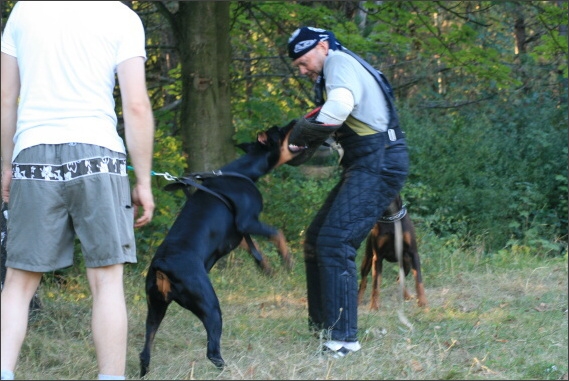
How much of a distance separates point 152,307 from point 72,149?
144 centimetres

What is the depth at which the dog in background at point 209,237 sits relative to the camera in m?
4.71

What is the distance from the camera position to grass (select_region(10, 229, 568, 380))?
4.68 m

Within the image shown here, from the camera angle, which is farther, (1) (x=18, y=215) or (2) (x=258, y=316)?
(2) (x=258, y=316)

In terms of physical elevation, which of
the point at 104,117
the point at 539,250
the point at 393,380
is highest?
the point at 104,117

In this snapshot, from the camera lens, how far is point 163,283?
4742 mm

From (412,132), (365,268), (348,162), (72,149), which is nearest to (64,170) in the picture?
(72,149)

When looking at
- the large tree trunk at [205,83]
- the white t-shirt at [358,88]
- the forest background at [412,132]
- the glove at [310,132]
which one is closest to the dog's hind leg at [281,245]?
the glove at [310,132]

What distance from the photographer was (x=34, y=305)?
593 cm

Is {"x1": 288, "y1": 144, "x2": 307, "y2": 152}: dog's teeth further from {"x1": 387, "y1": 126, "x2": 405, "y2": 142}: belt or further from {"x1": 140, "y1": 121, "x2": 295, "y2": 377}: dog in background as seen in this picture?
{"x1": 387, "y1": 126, "x2": 405, "y2": 142}: belt

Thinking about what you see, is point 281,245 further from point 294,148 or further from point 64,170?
point 64,170

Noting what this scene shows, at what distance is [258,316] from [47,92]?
3.17 metres

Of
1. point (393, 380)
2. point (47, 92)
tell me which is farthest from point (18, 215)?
point (393, 380)

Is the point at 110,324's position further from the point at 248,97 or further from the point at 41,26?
the point at 248,97

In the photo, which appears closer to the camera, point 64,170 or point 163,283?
point 64,170
